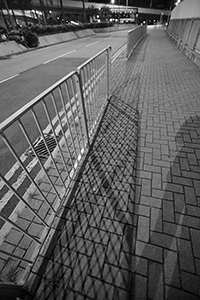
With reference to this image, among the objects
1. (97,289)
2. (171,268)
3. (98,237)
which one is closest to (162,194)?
(171,268)

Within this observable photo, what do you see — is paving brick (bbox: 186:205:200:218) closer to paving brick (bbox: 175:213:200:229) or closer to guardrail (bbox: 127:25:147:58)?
paving brick (bbox: 175:213:200:229)

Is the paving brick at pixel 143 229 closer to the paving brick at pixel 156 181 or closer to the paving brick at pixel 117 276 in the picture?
the paving brick at pixel 117 276

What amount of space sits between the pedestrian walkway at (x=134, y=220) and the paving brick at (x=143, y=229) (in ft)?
0.04

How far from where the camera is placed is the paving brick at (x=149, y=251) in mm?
1722

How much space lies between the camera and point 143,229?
1940 millimetres

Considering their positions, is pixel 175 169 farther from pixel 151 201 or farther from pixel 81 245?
pixel 81 245

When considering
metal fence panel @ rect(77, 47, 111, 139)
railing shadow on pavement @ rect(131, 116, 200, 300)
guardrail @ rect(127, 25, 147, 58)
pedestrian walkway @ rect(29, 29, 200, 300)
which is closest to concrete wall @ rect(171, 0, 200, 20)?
guardrail @ rect(127, 25, 147, 58)

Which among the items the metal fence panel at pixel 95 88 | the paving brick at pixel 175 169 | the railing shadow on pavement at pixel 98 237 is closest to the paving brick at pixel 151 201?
the railing shadow on pavement at pixel 98 237

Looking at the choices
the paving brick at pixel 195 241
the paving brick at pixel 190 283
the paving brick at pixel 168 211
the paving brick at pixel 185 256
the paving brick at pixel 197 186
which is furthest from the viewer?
the paving brick at pixel 197 186

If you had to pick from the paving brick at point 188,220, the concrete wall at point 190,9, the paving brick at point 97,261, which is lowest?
the paving brick at point 188,220

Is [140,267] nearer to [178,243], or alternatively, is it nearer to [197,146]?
[178,243]

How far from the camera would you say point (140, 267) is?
1.66 m

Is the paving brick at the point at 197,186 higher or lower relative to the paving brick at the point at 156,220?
higher

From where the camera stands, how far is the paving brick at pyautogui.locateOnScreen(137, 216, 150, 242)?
1.87 m
